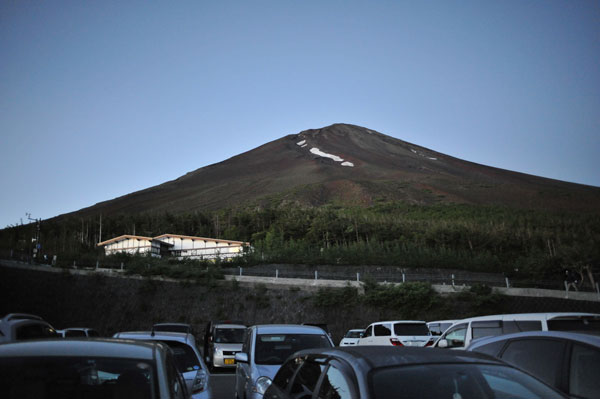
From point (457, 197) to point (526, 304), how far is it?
236ft

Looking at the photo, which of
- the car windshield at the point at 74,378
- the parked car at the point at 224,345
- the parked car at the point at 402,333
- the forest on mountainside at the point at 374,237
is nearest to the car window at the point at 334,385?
the car windshield at the point at 74,378

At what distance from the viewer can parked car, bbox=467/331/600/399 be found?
459cm

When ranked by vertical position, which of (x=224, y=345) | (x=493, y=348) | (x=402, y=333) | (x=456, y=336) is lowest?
(x=224, y=345)

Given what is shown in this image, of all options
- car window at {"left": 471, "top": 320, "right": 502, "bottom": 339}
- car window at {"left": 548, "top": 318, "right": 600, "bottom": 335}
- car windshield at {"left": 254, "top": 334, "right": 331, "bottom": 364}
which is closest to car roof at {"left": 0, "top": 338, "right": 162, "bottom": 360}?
car windshield at {"left": 254, "top": 334, "right": 331, "bottom": 364}

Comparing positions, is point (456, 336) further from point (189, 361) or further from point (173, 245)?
point (173, 245)

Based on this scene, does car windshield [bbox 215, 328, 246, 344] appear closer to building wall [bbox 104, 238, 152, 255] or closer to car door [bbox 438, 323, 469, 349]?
car door [bbox 438, 323, 469, 349]

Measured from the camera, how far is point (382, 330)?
642 inches

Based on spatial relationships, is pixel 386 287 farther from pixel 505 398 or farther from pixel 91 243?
pixel 91 243

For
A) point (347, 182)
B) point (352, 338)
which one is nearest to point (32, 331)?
point (352, 338)

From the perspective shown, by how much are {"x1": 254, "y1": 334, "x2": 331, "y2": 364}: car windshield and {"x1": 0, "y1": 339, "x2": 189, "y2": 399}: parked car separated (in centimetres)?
433

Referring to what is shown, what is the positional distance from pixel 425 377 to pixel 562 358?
2475 millimetres

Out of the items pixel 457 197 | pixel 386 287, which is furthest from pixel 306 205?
pixel 386 287

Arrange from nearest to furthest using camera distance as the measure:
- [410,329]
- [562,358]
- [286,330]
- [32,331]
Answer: [562,358], [286,330], [32,331], [410,329]

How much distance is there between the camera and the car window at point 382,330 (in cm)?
1596
